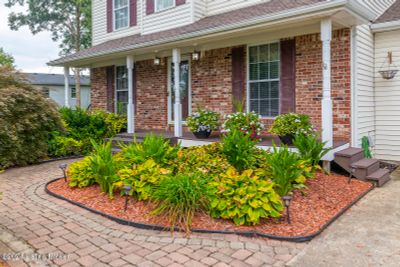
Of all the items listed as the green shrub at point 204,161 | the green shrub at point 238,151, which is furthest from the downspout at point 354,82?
the green shrub at point 204,161

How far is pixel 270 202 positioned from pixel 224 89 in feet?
15.7

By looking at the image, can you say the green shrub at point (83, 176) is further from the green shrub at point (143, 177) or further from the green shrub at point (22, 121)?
the green shrub at point (22, 121)

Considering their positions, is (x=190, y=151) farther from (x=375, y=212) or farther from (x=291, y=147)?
(x=375, y=212)

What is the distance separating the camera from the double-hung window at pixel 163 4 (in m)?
9.35

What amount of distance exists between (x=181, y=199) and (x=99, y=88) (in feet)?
29.1

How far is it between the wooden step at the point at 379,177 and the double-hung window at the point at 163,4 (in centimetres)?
685

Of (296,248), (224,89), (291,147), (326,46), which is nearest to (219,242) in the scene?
(296,248)

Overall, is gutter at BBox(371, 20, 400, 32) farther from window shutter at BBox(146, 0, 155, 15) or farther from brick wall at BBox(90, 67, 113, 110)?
brick wall at BBox(90, 67, 113, 110)

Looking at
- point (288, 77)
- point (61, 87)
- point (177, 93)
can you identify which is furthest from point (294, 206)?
point (61, 87)

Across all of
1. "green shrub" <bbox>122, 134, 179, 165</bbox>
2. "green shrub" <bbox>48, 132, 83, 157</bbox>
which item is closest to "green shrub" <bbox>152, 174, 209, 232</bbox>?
"green shrub" <bbox>122, 134, 179, 165</bbox>

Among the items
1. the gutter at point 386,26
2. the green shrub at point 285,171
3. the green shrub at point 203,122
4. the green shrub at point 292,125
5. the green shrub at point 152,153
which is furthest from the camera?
the green shrub at point 203,122

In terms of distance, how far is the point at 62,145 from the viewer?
26.4 ft

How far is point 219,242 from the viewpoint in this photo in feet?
10.4

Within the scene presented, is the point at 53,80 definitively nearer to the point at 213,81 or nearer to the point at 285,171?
the point at 213,81
